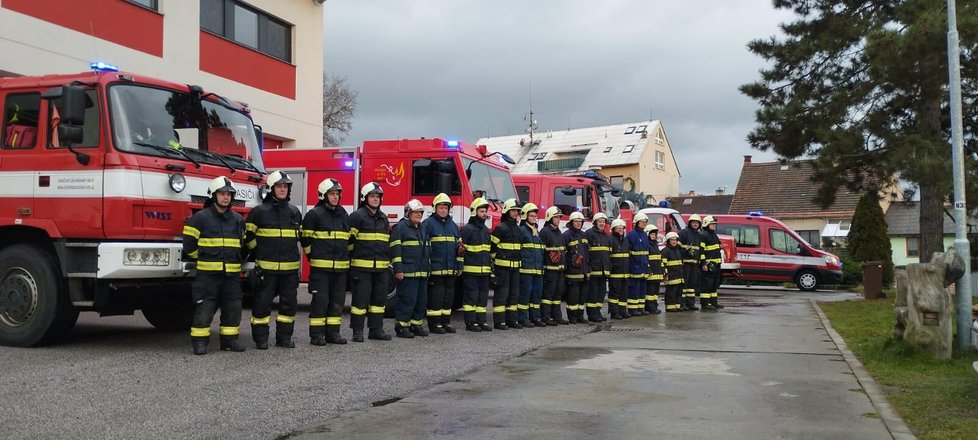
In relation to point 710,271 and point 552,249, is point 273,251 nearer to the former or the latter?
point 552,249

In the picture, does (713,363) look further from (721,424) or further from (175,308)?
(175,308)

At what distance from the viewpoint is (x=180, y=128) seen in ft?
28.1

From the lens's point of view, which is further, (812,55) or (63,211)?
(812,55)

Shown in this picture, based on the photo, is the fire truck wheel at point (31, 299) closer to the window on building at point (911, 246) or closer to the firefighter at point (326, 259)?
the firefighter at point (326, 259)

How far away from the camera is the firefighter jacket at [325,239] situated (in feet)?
29.9

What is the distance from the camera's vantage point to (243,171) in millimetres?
9062

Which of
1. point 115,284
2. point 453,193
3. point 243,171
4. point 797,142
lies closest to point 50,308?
point 115,284

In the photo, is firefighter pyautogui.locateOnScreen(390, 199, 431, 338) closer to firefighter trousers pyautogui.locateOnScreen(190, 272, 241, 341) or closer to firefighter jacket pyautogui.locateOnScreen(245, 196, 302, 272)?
firefighter jacket pyautogui.locateOnScreen(245, 196, 302, 272)

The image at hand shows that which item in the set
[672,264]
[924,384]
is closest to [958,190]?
[924,384]

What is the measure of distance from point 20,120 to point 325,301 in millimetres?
3587

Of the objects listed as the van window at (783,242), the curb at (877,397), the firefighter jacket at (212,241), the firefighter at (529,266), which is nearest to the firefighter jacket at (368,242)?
the firefighter jacket at (212,241)

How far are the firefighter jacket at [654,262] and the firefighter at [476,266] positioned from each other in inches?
186

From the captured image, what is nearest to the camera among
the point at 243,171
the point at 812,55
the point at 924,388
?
the point at 924,388

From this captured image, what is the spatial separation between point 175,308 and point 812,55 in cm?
1395
